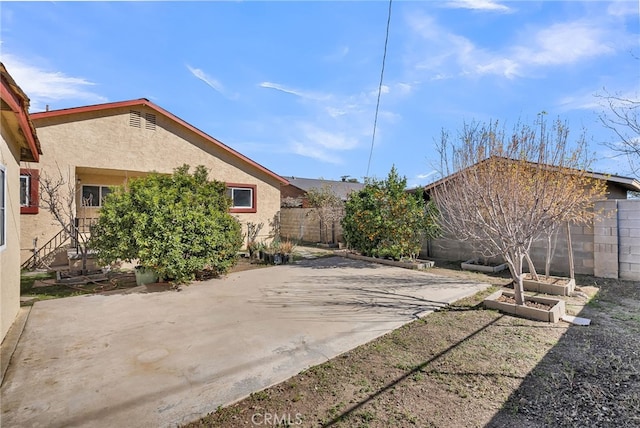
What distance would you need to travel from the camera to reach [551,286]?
670 centimetres

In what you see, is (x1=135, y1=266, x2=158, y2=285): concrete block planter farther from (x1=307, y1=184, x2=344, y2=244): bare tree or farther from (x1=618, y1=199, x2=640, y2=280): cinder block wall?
(x1=618, y1=199, x2=640, y2=280): cinder block wall

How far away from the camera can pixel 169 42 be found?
8875 mm

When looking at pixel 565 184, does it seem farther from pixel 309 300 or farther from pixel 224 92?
pixel 224 92

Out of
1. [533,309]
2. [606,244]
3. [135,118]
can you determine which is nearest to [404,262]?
[533,309]

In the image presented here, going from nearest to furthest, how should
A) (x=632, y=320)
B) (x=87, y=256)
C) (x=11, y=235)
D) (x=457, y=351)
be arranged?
(x=457, y=351), (x=11, y=235), (x=632, y=320), (x=87, y=256)

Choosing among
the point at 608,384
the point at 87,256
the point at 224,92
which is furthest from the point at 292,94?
the point at 608,384

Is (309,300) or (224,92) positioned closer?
(309,300)

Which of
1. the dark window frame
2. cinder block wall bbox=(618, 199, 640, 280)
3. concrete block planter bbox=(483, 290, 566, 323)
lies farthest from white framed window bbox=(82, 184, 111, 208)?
cinder block wall bbox=(618, 199, 640, 280)

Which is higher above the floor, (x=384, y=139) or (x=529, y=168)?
(x=384, y=139)

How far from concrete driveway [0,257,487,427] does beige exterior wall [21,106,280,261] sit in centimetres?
519

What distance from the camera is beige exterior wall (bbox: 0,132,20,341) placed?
4.22m

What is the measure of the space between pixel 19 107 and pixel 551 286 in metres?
9.66

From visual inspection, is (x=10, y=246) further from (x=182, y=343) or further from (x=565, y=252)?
(x=565, y=252)

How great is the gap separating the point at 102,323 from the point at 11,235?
1.92 m
